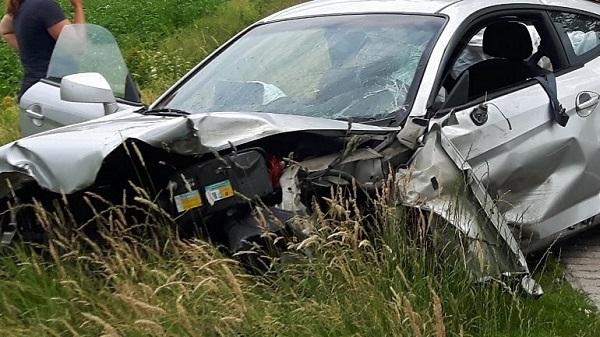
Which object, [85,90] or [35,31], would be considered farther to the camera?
[35,31]

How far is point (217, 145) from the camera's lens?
12.1ft

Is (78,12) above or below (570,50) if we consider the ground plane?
above

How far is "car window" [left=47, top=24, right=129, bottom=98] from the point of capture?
221 inches

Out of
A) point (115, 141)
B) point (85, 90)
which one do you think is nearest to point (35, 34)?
point (85, 90)

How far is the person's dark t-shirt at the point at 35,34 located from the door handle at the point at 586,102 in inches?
132

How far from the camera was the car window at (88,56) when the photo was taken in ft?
18.4

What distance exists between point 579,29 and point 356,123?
2.05m

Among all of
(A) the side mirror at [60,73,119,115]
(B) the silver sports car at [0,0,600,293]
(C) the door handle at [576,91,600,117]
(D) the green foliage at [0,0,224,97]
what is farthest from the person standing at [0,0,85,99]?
(D) the green foliage at [0,0,224,97]

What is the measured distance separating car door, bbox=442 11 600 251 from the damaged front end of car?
288 mm

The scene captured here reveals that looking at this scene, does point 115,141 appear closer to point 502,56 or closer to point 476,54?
point 476,54

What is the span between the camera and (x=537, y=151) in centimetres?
450

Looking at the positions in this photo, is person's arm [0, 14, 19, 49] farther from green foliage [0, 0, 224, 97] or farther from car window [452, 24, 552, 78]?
green foliage [0, 0, 224, 97]

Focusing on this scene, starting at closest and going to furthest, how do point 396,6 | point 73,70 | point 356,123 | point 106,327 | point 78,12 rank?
point 106,327
point 356,123
point 396,6
point 73,70
point 78,12

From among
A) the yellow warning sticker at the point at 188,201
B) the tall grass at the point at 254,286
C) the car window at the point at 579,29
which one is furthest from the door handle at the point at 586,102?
the yellow warning sticker at the point at 188,201
